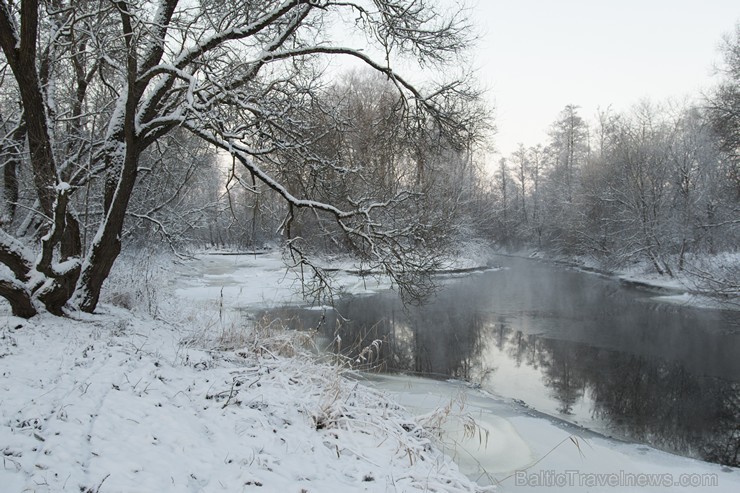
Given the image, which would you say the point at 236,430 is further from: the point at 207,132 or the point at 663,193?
the point at 663,193

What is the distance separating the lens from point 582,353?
1067 centimetres

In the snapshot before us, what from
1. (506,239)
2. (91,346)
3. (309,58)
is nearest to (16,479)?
(91,346)

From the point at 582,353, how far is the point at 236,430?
9.30 m

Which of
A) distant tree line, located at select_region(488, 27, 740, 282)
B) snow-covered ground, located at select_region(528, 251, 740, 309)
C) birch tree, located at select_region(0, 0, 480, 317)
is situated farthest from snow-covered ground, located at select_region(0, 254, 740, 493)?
distant tree line, located at select_region(488, 27, 740, 282)

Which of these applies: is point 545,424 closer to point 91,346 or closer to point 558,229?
point 91,346

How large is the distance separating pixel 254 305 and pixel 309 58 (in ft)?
32.5

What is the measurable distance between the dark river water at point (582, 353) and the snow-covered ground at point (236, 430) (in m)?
1.08

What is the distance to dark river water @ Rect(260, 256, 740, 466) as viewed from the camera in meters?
7.24

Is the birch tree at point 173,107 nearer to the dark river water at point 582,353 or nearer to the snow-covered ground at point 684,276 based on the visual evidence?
the dark river water at point 582,353

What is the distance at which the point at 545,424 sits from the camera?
6.60 metres

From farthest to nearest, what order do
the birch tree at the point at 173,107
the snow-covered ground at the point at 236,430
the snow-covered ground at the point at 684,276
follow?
1. the snow-covered ground at the point at 684,276
2. the birch tree at the point at 173,107
3. the snow-covered ground at the point at 236,430

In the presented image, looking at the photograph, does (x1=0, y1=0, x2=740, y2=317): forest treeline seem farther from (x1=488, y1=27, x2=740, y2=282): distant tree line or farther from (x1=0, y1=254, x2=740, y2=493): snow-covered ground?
(x1=488, y1=27, x2=740, y2=282): distant tree line

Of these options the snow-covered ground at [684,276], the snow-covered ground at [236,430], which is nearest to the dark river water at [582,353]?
the snow-covered ground at [684,276]

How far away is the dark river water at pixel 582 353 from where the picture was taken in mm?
7242
